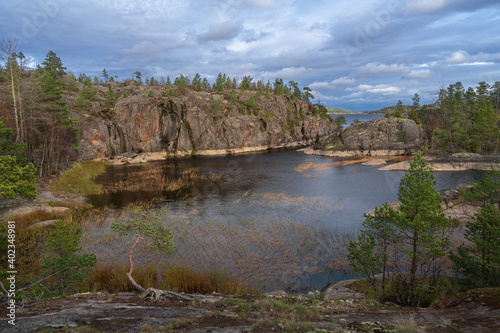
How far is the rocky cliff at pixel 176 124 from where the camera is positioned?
83.0 metres

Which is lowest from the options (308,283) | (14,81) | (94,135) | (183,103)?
(308,283)

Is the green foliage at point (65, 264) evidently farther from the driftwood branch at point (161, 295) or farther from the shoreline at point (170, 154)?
the shoreline at point (170, 154)

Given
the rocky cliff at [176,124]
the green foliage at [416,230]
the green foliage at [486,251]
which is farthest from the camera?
the rocky cliff at [176,124]

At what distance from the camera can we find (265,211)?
33.6 metres

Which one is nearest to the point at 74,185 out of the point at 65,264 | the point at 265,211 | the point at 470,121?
the point at 265,211

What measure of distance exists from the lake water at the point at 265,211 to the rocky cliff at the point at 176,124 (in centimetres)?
2574

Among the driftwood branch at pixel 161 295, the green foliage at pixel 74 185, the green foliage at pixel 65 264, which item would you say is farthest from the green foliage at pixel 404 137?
the green foliage at pixel 65 264

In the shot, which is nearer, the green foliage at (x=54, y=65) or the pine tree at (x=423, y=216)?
the pine tree at (x=423, y=216)

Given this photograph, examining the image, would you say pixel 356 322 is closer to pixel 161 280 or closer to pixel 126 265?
pixel 161 280

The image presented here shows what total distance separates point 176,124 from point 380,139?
75.6m

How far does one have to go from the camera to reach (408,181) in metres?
15.4

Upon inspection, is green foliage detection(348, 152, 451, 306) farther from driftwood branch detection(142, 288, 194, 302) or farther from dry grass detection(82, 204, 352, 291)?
driftwood branch detection(142, 288, 194, 302)

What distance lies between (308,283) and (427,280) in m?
7.45

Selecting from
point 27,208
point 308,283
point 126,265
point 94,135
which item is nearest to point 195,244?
point 126,265
